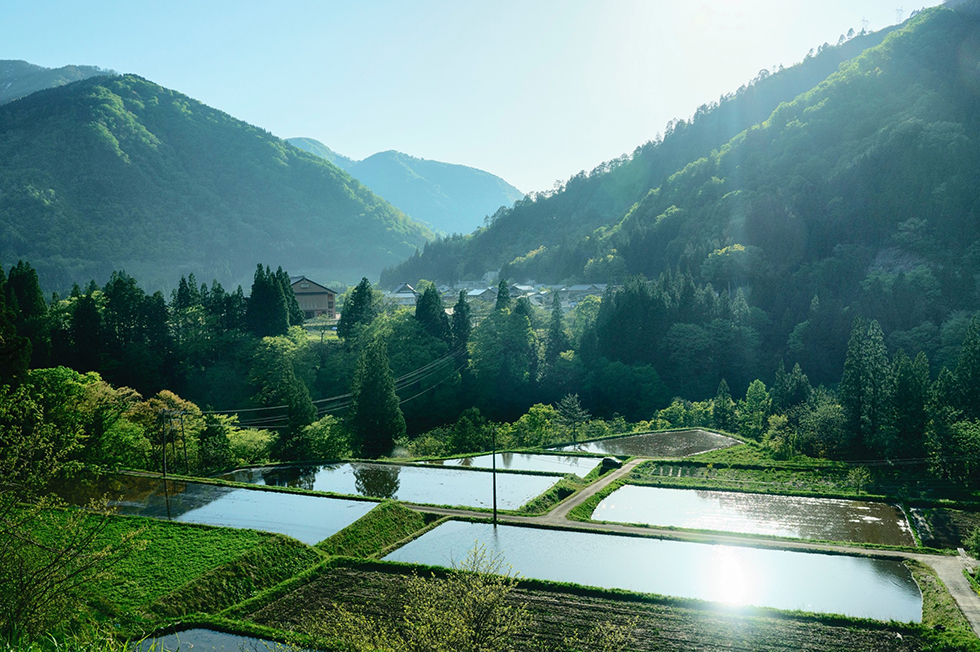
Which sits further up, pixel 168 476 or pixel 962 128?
pixel 962 128

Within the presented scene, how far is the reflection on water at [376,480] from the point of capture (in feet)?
112

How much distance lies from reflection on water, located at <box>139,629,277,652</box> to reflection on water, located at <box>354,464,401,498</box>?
48.1ft

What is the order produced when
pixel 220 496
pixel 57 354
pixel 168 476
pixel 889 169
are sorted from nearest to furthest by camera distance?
pixel 220 496, pixel 168 476, pixel 57 354, pixel 889 169

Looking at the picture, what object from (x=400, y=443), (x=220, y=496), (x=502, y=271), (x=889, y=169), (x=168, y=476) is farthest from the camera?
(x=502, y=271)

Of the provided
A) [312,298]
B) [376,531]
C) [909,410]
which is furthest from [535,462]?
[312,298]

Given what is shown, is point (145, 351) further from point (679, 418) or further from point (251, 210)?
point (251, 210)

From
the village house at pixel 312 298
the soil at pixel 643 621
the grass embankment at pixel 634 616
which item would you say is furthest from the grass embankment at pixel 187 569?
the village house at pixel 312 298

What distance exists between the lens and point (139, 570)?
2211cm

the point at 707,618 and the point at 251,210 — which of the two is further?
the point at 251,210

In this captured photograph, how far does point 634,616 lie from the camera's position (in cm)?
1948

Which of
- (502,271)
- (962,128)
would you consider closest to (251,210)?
(502,271)

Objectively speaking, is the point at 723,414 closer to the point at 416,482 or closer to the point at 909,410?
the point at 909,410

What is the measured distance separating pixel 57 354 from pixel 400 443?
109 feet

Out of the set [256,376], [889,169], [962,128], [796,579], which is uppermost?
[962,128]
